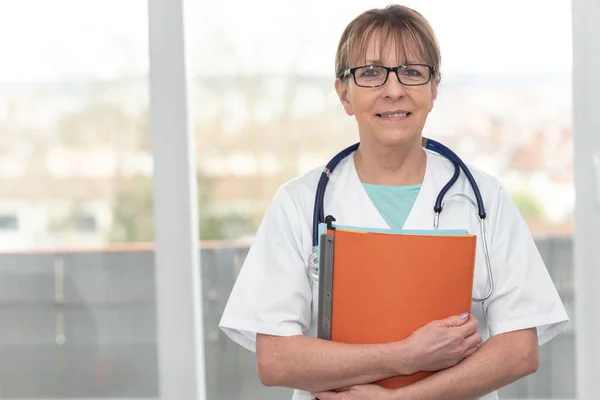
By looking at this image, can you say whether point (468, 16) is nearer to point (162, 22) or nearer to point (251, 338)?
point (162, 22)

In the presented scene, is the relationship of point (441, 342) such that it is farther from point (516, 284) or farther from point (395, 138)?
point (395, 138)

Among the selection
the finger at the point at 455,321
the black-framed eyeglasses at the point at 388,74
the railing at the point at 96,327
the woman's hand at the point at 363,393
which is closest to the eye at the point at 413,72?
the black-framed eyeglasses at the point at 388,74

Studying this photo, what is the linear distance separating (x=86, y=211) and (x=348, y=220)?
1304mm

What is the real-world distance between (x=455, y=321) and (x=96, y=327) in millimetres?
1517

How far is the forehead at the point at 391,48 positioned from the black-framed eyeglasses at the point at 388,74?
0.4 inches

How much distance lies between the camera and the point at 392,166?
1366 millimetres

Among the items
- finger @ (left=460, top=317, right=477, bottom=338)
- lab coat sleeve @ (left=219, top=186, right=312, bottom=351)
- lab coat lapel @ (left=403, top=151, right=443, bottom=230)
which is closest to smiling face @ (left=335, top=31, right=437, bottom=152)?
lab coat lapel @ (left=403, top=151, right=443, bottom=230)

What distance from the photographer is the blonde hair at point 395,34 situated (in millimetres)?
1283

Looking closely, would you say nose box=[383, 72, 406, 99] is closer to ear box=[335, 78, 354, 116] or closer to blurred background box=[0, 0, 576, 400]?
ear box=[335, 78, 354, 116]

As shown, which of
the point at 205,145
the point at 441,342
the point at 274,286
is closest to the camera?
the point at 441,342

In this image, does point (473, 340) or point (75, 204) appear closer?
point (473, 340)

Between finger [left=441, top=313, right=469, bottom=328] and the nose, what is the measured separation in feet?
1.24

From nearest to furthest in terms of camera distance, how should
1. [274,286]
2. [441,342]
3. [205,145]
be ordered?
[441,342] < [274,286] < [205,145]

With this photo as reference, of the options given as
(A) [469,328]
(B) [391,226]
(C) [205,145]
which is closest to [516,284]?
(A) [469,328]
